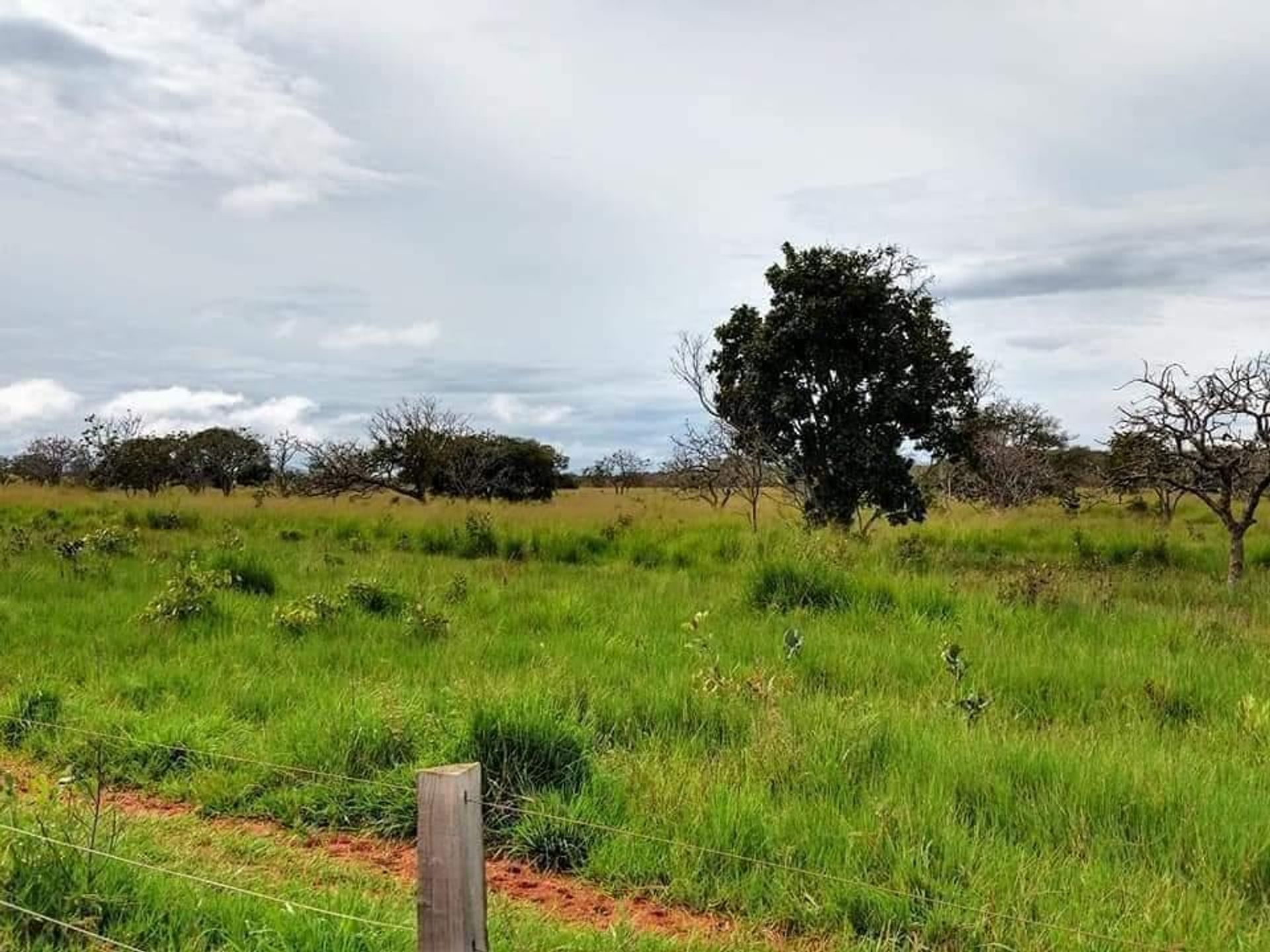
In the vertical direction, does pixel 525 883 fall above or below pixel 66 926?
below

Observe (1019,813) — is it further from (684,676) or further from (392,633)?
(392,633)

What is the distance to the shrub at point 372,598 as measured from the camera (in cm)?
973

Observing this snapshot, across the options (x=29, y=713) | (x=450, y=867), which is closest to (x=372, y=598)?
(x=29, y=713)

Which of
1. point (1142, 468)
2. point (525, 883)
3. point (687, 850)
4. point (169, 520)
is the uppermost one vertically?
point (1142, 468)

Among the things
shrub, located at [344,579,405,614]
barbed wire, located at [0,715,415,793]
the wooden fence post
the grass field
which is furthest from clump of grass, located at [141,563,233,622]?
the wooden fence post

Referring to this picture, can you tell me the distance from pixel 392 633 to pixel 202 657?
1580 mm

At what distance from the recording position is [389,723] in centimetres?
546

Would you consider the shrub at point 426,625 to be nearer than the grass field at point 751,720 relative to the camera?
No

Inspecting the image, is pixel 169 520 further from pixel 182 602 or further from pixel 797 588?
pixel 797 588

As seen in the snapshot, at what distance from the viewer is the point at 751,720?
5.78m

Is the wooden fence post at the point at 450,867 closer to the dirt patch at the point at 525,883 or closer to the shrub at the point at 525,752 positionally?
the dirt patch at the point at 525,883

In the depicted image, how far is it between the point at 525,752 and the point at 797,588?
19.5 feet

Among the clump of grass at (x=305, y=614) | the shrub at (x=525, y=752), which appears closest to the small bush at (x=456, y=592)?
the clump of grass at (x=305, y=614)

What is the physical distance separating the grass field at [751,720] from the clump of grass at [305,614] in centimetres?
4
